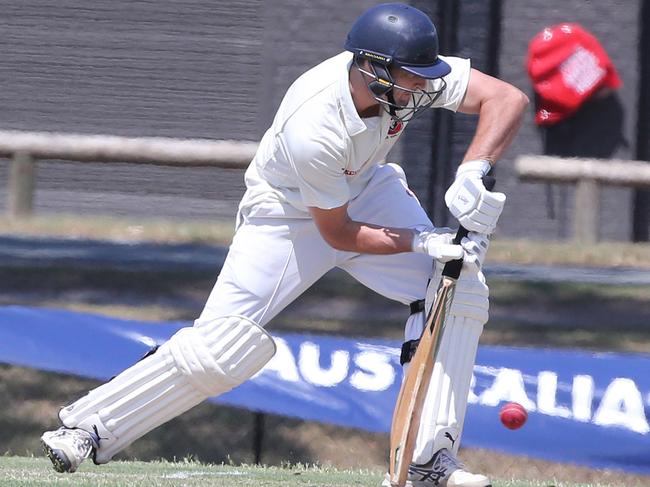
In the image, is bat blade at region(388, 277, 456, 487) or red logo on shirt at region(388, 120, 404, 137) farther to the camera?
red logo on shirt at region(388, 120, 404, 137)

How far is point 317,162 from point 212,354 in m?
0.76

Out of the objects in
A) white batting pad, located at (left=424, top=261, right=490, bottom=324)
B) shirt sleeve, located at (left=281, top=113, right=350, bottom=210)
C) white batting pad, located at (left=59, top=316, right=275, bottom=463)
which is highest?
shirt sleeve, located at (left=281, top=113, right=350, bottom=210)

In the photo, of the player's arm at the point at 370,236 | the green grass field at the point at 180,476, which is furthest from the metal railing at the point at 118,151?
the player's arm at the point at 370,236

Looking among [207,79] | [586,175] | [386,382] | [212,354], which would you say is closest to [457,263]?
[212,354]

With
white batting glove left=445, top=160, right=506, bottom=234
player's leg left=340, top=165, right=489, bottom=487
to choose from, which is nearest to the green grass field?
player's leg left=340, top=165, right=489, bottom=487

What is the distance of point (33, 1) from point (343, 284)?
495 centimetres

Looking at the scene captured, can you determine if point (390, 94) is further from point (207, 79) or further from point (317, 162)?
point (207, 79)

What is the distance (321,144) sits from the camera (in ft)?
15.7

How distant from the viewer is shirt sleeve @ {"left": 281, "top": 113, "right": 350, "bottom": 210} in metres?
4.78

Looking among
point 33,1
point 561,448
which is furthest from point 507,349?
point 33,1

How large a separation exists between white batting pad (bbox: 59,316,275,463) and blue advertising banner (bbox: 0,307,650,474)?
1854 mm

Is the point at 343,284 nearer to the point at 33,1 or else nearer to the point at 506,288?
the point at 506,288

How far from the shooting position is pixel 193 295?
8.75 meters

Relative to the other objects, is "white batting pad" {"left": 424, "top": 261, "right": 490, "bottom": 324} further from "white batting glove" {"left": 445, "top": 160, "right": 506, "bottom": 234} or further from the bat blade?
"white batting glove" {"left": 445, "top": 160, "right": 506, "bottom": 234}
